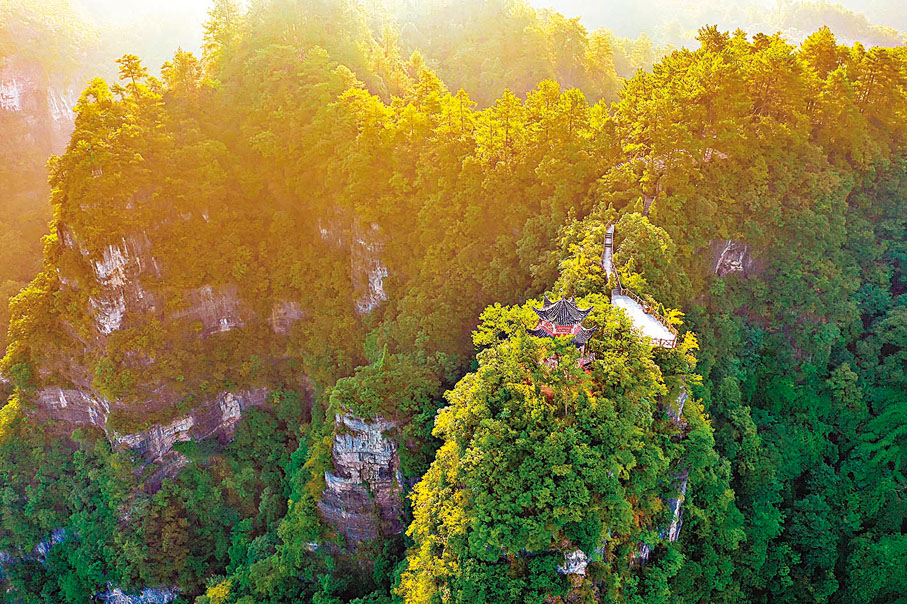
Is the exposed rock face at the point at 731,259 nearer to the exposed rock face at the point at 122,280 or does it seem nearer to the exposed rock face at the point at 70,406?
the exposed rock face at the point at 122,280

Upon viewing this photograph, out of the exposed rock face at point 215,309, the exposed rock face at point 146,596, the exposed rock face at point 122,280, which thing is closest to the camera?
the exposed rock face at point 122,280

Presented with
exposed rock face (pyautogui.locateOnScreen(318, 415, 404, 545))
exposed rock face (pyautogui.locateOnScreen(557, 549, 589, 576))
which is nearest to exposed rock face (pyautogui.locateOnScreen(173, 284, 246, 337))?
exposed rock face (pyautogui.locateOnScreen(318, 415, 404, 545))

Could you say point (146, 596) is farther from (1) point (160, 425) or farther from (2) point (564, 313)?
(2) point (564, 313)

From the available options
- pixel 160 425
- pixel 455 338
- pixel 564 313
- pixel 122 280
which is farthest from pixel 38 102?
pixel 564 313

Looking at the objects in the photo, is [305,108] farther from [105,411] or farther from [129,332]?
[105,411]

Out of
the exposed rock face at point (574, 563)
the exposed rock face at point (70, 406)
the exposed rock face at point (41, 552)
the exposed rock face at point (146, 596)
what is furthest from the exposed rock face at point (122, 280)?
the exposed rock face at point (574, 563)
